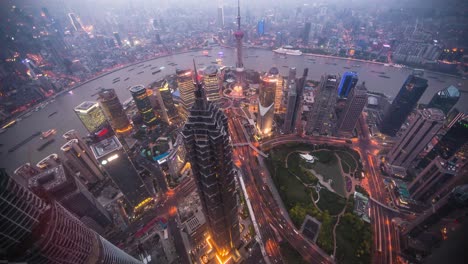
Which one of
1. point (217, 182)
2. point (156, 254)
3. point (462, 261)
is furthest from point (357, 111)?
point (156, 254)

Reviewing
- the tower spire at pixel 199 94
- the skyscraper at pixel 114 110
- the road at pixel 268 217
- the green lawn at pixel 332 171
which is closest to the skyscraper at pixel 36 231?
the tower spire at pixel 199 94

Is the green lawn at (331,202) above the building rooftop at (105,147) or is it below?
below

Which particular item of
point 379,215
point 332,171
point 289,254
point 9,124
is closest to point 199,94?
point 289,254

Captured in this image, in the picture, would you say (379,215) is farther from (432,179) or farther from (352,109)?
(352,109)

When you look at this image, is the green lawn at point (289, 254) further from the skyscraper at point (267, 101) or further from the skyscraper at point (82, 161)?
the skyscraper at point (82, 161)

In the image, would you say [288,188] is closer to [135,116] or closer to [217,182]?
[217,182]

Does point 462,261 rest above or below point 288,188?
above
